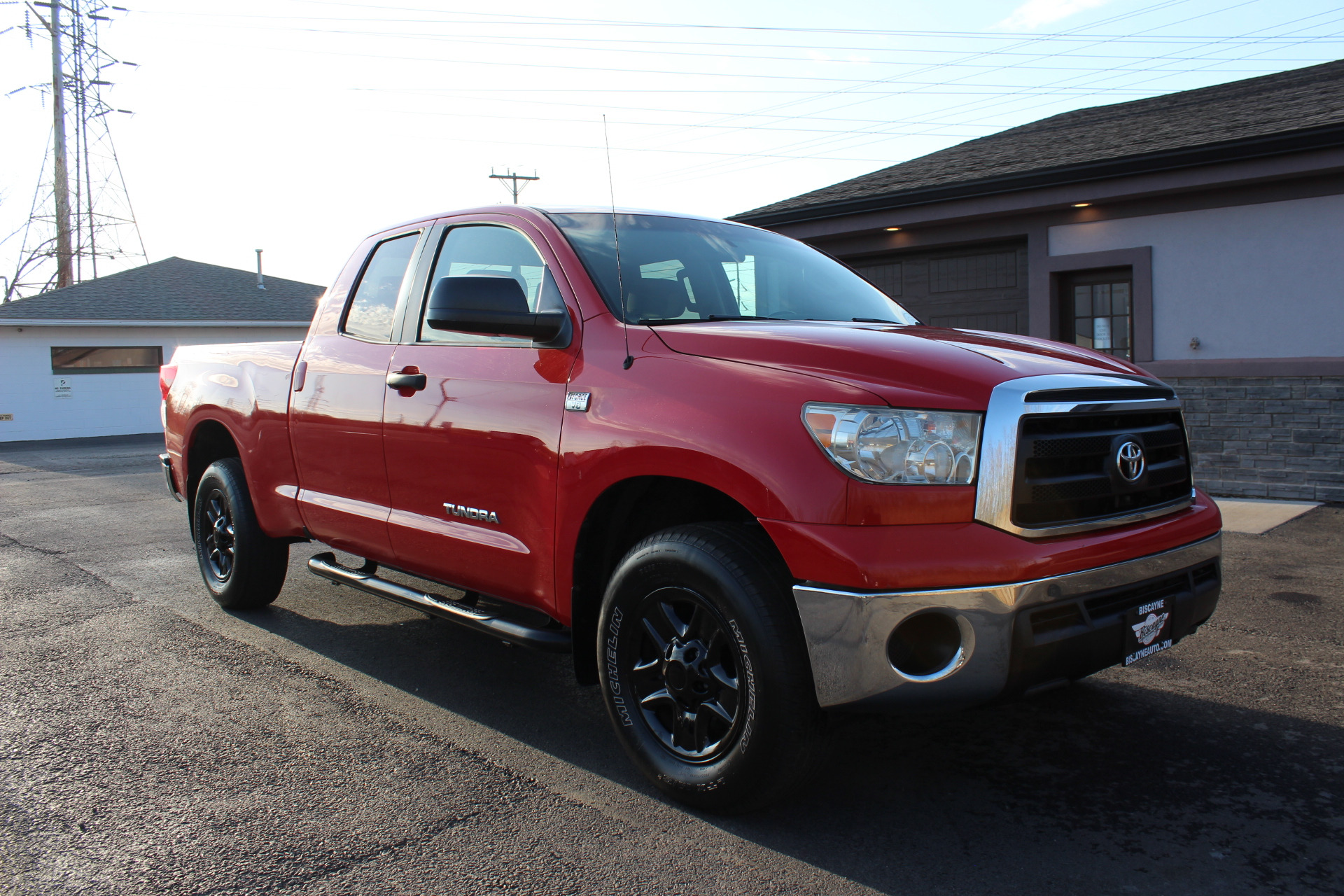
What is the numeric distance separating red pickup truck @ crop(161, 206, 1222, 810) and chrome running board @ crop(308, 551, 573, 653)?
0.02 meters

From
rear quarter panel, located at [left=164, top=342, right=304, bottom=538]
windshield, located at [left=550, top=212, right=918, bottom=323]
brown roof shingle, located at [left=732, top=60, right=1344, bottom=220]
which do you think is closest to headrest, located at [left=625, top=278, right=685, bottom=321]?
windshield, located at [left=550, top=212, right=918, bottom=323]

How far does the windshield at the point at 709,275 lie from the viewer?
3.73 m

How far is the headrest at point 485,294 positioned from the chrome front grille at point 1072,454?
1.64 metres

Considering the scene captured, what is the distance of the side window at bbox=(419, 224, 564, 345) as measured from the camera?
3844 millimetres

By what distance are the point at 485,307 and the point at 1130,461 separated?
2137mm

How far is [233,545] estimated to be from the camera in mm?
5594

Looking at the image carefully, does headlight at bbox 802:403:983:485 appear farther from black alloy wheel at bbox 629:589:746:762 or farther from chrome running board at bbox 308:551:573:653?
chrome running board at bbox 308:551:573:653

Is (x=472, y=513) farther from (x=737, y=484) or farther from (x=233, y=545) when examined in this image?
(x=233, y=545)

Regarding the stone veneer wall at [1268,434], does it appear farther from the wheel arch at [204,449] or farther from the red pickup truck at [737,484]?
the wheel arch at [204,449]

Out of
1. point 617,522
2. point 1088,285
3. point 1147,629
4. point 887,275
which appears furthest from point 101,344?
point 1147,629

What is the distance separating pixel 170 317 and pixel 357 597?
84.8 feet

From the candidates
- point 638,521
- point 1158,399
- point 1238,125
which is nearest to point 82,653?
point 638,521

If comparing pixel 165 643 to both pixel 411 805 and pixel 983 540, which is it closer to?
pixel 411 805

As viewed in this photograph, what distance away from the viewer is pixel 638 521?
3527 mm
